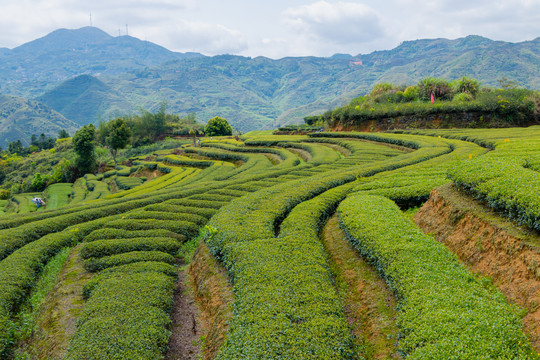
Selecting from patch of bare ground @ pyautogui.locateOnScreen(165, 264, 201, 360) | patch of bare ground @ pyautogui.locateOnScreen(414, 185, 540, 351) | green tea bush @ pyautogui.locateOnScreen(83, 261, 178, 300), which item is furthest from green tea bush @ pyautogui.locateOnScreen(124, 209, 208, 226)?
patch of bare ground @ pyautogui.locateOnScreen(414, 185, 540, 351)

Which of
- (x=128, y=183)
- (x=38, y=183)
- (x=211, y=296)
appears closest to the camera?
(x=211, y=296)

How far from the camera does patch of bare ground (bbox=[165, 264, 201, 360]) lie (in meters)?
8.28

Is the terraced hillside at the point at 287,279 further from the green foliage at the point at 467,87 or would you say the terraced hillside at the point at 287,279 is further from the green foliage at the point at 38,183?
the green foliage at the point at 38,183

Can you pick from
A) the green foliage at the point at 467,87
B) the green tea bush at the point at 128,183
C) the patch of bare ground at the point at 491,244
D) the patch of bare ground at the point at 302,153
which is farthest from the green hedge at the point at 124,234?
the green foliage at the point at 467,87

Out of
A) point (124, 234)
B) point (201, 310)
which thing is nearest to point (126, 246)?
point (124, 234)

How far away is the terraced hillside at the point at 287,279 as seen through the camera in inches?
244

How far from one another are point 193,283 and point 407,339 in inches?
284

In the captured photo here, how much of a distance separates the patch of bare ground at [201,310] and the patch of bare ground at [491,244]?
6.14 metres

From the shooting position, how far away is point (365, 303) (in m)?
8.17

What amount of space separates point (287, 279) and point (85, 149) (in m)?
56.4

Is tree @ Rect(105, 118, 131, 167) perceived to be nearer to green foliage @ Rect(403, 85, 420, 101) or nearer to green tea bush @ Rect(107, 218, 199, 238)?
green tea bush @ Rect(107, 218, 199, 238)

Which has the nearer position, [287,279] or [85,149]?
→ [287,279]

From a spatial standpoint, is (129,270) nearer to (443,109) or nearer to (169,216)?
(169,216)

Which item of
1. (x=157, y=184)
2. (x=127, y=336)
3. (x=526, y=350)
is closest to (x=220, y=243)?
(x=127, y=336)
